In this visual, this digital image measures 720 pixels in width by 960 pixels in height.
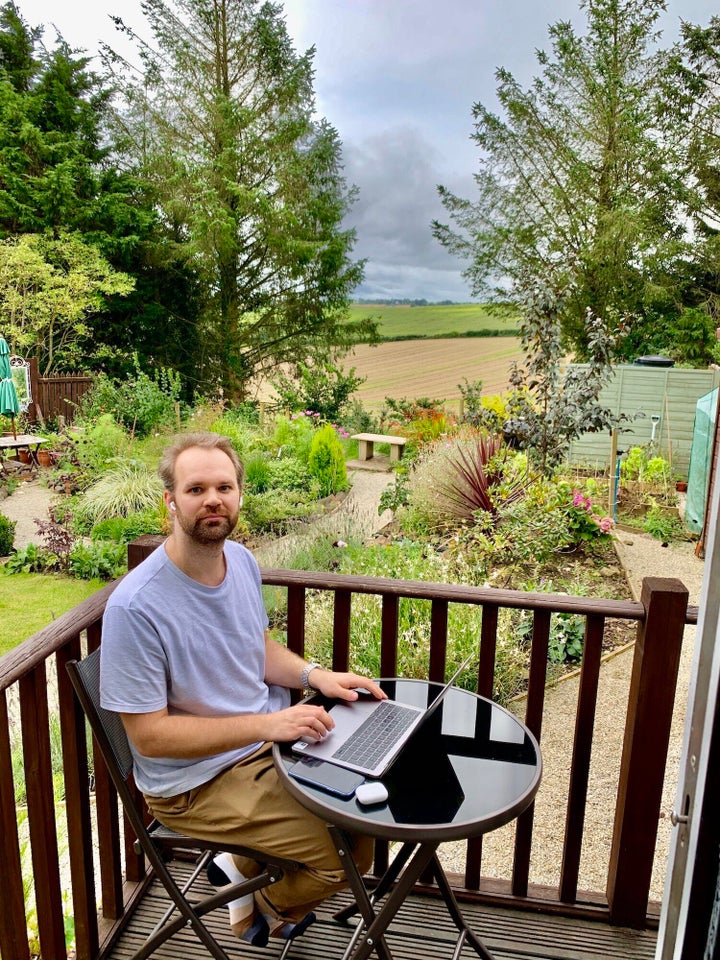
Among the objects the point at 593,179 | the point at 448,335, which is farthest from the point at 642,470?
the point at 593,179

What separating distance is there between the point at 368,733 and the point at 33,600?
462 cm

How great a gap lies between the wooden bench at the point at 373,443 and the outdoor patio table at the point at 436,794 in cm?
814

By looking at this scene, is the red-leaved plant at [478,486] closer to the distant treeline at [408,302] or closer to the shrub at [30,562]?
the shrub at [30,562]

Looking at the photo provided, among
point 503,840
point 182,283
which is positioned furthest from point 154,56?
point 503,840

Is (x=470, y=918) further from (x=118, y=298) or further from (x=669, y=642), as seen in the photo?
(x=118, y=298)

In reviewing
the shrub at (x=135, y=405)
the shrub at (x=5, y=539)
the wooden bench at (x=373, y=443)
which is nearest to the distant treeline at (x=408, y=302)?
the wooden bench at (x=373, y=443)

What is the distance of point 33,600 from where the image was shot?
5348 mm

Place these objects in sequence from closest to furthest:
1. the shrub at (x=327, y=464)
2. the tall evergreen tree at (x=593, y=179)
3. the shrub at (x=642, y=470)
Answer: the shrub at (x=642, y=470) < the shrub at (x=327, y=464) < the tall evergreen tree at (x=593, y=179)

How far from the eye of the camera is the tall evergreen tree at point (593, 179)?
13195mm

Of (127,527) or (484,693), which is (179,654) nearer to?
(484,693)

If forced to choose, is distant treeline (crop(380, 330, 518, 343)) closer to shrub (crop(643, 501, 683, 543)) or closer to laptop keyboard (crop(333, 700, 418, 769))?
shrub (crop(643, 501, 683, 543))

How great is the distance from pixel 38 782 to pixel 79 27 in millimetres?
15672

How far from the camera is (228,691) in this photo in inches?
60.3

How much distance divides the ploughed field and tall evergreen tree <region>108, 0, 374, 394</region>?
4.80ft
